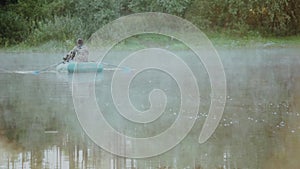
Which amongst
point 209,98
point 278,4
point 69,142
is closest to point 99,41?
point 278,4

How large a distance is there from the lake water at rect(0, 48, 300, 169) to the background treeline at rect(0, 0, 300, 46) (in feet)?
23.6

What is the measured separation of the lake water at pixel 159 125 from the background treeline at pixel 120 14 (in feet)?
23.6

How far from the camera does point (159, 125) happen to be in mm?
6133

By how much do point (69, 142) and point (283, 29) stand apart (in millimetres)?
14644

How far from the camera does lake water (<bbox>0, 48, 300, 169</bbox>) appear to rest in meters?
4.67

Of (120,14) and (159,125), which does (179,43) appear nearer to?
(120,14)

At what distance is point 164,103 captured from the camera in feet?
24.4

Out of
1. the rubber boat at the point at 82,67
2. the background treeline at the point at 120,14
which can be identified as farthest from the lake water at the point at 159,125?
the background treeline at the point at 120,14

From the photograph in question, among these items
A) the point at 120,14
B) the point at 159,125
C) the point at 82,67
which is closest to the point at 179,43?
the point at 120,14

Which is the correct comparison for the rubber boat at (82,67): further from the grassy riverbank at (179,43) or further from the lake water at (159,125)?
the grassy riverbank at (179,43)

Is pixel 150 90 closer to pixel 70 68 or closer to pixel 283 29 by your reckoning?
pixel 70 68

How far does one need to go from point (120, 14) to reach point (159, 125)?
508 inches

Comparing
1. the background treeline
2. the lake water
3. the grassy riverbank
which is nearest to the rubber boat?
the lake water

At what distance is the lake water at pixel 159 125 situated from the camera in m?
4.67
